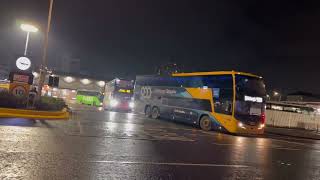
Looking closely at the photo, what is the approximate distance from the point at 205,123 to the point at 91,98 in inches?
1490

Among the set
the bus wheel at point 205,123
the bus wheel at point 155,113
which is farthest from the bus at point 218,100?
the bus wheel at point 155,113

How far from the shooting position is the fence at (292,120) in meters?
39.6

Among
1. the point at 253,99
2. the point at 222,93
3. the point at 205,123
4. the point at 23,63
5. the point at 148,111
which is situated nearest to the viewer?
the point at 23,63

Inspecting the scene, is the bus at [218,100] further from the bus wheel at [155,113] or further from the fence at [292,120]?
the fence at [292,120]

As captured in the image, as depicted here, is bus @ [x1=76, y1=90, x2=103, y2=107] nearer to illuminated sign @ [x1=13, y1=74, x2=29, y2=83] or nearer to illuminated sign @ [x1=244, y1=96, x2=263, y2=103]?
illuminated sign @ [x1=13, y1=74, x2=29, y2=83]

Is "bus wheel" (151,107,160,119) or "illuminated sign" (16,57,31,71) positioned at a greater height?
"illuminated sign" (16,57,31,71)

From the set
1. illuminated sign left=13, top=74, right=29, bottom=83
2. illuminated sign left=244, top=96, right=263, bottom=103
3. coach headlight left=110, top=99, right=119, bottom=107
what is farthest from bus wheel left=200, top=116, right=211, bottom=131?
coach headlight left=110, top=99, right=119, bottom=107

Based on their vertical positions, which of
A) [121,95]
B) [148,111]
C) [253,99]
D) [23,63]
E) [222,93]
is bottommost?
[148,111]

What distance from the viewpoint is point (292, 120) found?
40.7 m

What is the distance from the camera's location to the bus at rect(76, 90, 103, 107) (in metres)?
57.0

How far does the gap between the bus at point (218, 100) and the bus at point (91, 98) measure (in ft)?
99.4

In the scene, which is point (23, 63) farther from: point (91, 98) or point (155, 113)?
point (91, 98)

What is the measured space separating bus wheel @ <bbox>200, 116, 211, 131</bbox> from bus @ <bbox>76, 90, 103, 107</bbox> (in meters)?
34.4

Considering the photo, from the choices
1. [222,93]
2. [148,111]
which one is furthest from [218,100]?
[148,111]
